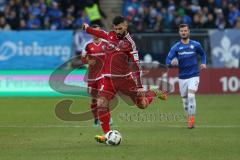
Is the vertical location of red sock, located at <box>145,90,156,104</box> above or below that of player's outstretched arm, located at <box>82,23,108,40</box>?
below

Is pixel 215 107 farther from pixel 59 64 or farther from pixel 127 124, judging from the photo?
pixel 59 64

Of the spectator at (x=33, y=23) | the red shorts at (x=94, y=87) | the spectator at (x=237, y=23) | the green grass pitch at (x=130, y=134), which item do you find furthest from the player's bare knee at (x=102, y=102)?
the spectator at (x=237, y=23)

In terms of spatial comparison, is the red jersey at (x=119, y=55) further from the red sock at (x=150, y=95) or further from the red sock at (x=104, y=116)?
the red sock at (x=104, y=116)

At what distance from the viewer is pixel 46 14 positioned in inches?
1316

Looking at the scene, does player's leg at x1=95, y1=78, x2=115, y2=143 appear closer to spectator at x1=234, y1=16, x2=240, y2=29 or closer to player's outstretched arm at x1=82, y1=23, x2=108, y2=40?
player's outstretched arm at x1=82, y1=23, x2=108, y2=40

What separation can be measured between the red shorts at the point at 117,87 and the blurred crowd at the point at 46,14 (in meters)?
17.0

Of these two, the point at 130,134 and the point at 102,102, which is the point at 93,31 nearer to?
the point at 102,102

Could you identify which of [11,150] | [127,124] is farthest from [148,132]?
[11,150]

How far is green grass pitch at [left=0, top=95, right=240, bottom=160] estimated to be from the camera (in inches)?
512

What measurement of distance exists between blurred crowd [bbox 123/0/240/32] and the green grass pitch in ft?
24.0

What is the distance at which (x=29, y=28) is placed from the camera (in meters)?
32.8

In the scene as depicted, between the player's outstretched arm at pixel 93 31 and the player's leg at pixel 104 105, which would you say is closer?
the player's outstretched arm at pixel 93 31

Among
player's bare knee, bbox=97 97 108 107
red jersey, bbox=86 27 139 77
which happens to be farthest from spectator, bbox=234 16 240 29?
player's bare knee, bbox=97 97 108 107

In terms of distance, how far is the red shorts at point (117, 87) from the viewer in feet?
47.9
